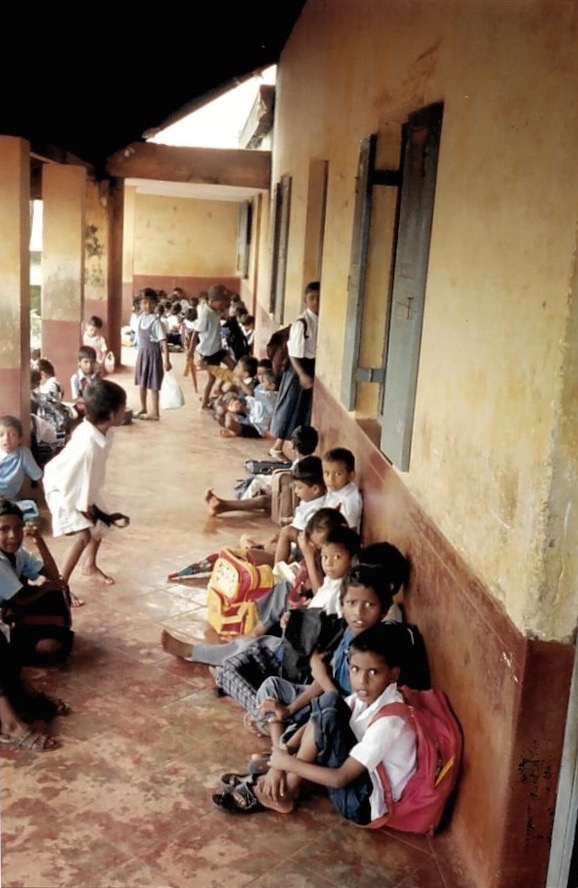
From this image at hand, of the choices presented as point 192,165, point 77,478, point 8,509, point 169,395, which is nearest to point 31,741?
point 8,509

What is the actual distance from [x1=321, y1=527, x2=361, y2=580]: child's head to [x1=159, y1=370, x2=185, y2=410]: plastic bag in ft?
22.8

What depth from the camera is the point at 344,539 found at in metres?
4.11

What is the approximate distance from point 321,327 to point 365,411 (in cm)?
166

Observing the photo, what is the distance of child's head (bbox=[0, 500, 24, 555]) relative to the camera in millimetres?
4113

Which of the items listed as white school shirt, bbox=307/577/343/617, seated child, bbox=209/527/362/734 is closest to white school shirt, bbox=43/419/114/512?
seated child, bbox=209/527/362/734

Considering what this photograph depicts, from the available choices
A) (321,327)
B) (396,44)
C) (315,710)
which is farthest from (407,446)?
(321,327)

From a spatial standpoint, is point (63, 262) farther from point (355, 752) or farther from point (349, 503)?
point (355, 752)

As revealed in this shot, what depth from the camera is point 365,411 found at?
572 centimetres

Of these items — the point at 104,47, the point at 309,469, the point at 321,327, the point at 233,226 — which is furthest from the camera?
the point at 233,226

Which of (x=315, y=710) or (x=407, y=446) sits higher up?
(x=407, y=446)

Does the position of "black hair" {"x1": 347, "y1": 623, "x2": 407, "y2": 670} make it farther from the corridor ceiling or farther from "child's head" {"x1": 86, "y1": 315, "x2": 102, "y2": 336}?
"child's head" {"x1": 86, "y1": 315, "x2": 102, "y2": 336}

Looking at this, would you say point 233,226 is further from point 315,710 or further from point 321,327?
point 315,710

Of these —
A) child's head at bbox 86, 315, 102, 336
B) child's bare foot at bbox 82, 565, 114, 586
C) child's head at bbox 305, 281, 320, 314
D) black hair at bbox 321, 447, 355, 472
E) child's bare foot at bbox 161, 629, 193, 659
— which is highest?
child's head at bbox 305, 281, 320, 314

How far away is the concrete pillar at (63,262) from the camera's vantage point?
1027 centimetres
